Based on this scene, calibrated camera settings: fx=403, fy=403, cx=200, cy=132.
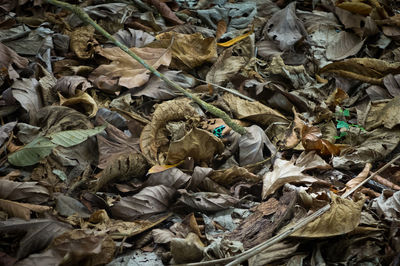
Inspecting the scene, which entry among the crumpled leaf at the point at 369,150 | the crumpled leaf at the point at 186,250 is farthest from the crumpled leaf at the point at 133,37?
the crumpled leaf at the point at 186,250

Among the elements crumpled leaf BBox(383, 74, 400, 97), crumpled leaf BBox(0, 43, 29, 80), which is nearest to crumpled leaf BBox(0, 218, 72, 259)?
crumpled leaf BBox(0, 43, 29, 80)

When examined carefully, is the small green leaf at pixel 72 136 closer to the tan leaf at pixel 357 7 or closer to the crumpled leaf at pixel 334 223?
the crumpled leaf at pixel 334 223

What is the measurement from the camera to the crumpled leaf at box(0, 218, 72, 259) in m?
1.49

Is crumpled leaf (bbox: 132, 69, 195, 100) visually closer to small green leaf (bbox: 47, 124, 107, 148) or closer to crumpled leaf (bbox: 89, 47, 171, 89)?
crumpled leaf (bbox: 89, 47, 171, 89)

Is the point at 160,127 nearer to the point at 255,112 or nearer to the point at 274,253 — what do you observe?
the point at 255,112

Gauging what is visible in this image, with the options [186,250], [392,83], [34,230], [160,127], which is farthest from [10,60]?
[392,83]

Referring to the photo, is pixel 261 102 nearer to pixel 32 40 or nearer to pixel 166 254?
pixel 166 254

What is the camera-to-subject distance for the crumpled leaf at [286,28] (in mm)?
2791

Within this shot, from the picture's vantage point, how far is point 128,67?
2.50 m

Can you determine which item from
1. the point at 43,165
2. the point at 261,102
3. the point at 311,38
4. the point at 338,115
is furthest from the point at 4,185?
the point at 311,38

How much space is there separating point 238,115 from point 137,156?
27.1 inches

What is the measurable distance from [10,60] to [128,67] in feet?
2.22

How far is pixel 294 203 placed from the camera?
171cm

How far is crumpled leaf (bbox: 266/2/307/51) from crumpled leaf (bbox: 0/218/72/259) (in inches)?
75.6
